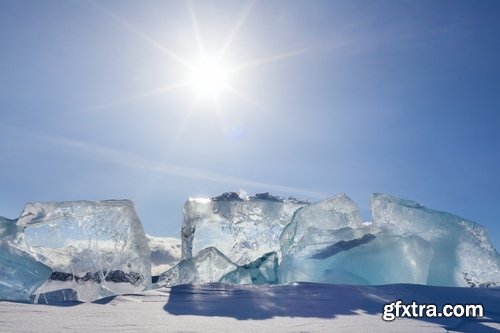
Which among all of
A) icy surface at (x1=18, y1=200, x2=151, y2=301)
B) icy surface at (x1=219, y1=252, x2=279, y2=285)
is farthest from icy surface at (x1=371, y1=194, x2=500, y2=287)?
icy surface at (x1=18, y1=200, x2=151, y2=301)

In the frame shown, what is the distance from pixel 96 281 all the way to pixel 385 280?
5.67m

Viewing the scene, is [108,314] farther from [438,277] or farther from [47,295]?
[438,277]

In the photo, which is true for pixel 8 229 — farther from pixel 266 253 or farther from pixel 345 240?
pixel 345 240

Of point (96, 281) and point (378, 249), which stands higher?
point (378, 249)

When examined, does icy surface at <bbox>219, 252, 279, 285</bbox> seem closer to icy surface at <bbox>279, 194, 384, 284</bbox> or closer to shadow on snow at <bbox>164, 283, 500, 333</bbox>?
icy surface at <bbox>279, 194, 384, 284</bbox>

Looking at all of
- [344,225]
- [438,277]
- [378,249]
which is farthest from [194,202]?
[438,277]

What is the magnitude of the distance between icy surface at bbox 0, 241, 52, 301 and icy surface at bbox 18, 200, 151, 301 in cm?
45

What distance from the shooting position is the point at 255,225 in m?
9.98

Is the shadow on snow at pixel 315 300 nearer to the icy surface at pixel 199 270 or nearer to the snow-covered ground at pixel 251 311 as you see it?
the snow-covered ground at pixel 251 311

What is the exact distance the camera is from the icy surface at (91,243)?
27.5 feet

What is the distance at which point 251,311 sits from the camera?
146 inches

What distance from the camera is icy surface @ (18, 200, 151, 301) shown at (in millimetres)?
8367

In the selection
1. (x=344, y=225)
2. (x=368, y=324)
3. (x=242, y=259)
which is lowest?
(x=368, y=324)

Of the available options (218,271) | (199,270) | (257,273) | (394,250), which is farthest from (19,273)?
(394,250)
